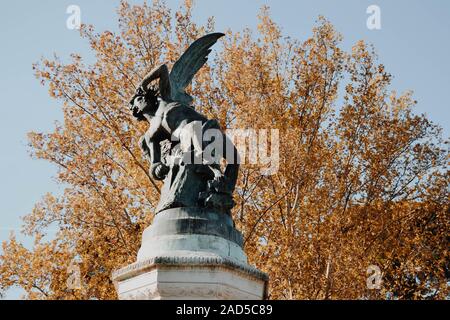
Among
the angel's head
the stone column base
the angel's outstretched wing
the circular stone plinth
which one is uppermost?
the angel's outstretched wing

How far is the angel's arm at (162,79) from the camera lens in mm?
8109

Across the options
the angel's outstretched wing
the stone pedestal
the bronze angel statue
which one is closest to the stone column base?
Result: the stone pedestal

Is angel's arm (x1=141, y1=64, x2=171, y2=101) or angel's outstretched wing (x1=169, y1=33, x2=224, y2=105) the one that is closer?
angel's arm (x1=141, y1=64, x2=171, y2=101)

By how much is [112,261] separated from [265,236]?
4.01 meters

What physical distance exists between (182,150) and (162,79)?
1.10 metres

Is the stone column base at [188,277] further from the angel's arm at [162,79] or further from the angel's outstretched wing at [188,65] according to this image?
the angel's outstretched wing at [188,65]

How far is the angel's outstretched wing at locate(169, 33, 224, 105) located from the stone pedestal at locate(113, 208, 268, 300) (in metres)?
1.93

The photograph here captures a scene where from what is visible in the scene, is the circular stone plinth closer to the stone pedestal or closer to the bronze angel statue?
the stone pedestal

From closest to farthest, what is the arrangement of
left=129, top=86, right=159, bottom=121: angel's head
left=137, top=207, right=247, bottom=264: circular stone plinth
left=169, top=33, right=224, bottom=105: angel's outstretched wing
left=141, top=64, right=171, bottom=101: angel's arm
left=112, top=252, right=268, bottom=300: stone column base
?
1. left=112, top=252, right=268, bottom=300: stone column base
2. left=137, top=207, right=247, bottom=264: circular stone plinth
3. left=141, top=64, right=171, bottom=101: angel's arm
4. left=129, top=86, right=159, bottom=121: angel's head
5. left=169, top=33, right=224, bottom=105: angel's outstretched wing

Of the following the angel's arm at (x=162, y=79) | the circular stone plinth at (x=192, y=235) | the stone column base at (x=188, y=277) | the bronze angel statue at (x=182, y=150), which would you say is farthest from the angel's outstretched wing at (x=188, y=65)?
the stone column base at (x=188, y=277)

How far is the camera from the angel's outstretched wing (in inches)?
337

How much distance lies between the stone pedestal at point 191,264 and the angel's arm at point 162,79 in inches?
67.3
